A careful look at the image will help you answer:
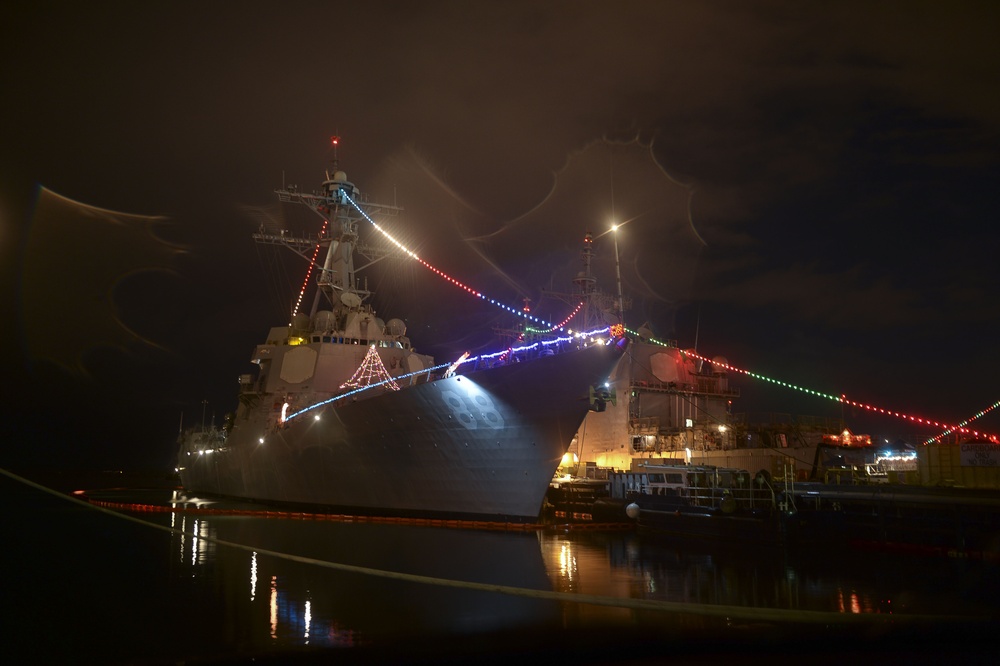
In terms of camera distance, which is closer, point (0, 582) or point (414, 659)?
point (414, 659)

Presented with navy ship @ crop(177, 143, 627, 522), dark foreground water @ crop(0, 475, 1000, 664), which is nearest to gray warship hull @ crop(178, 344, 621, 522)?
navy ship @ crop(177, 143, 627, 522)

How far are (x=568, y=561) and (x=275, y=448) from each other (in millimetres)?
15328

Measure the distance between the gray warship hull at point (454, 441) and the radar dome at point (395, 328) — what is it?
5.90 meters

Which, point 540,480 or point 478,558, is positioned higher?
point 540,480

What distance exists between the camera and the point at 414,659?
6.36 m

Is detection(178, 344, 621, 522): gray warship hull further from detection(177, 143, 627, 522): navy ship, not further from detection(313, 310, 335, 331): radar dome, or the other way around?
detection(313, 310, 335, 331): radar dome

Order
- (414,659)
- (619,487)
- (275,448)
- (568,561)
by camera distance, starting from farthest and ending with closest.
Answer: (275,448), (619,487), (568,561), (414,659)

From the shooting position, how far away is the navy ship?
626 inches

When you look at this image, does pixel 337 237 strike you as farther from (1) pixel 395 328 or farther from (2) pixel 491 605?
(2) pixel 491 605

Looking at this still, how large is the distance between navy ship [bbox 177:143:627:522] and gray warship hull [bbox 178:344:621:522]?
0.11 feet

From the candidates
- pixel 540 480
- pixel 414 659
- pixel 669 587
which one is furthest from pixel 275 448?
pixel 414 659

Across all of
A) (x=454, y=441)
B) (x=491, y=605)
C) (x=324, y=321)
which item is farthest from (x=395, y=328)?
(x=491, y=605)

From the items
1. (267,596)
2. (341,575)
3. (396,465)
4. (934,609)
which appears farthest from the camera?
(396,465)

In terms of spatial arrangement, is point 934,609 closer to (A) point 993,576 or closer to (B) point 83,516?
(A) point 993,576
